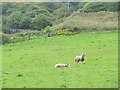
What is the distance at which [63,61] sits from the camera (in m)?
24.5

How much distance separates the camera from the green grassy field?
17781 millimetres

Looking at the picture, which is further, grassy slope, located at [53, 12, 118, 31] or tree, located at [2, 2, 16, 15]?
tree, located at [2, 2, 16, 15]

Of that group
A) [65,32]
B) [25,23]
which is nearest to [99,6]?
[25,23]

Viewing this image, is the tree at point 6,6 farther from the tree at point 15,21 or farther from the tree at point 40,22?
the tree at point 40,22

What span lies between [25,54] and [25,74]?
8905 millimetres

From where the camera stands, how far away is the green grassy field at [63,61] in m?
17.8

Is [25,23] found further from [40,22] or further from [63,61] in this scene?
[63,61]

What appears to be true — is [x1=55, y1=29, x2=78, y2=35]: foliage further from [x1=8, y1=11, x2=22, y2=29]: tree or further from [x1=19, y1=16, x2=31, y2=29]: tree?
[x1=8, y1=11, x2=22, y2=29]: tree

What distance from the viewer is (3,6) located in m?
65.4

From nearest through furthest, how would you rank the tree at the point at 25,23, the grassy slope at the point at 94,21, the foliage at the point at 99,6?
1. the grassy slope at the point at 94,21
2. the foliage at the point at 99,6
3. the tree at the point at 25,23

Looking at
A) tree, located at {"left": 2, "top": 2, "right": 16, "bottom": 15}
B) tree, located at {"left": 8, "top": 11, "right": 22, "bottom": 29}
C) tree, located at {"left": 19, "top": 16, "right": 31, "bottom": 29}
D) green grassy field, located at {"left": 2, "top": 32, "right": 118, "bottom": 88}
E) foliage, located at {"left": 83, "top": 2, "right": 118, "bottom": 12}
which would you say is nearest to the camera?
green grassy field, located at {"left": 2, "top": 32, "right": 118, "bottom": 88}

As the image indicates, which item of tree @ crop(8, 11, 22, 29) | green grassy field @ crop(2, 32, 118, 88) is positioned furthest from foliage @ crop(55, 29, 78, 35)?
tree @ crop(8, 11, 22, 29)

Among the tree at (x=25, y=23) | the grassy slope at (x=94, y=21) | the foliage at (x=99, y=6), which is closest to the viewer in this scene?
the grassy slope at (x=94, y=21)

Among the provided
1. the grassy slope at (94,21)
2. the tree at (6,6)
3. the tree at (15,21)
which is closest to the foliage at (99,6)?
the grassy slope at (94,21)
